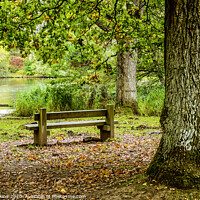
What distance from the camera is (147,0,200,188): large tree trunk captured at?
11.9 ft

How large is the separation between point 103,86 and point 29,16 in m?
7.73

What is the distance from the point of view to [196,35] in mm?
3641

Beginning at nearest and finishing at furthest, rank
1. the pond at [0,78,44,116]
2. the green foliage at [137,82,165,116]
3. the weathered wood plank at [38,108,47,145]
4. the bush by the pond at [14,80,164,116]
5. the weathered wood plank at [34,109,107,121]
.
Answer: the weathered wood plank at [38,108,47,145]
the weathered wood plank at [34,109,107,121]
the green foliage at [137,82,165,116]
the bush by the pond at [14,80,164,116]
the pond at [0,78,44,116]

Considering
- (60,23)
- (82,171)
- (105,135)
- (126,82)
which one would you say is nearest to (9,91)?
(126,82)

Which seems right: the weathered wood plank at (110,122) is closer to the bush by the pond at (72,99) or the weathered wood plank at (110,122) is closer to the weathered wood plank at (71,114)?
the weathered wood plank at (71,114)

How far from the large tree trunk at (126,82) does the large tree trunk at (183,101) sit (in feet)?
29.8

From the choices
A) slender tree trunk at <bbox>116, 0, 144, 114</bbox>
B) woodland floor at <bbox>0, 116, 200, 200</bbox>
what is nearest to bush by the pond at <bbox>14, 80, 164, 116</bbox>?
slender tree trunk at <bbox>116, 0, 144, 114</bbox>

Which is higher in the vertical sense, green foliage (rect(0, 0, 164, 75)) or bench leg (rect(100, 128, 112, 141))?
green foliage (rect(0, 0, 164, 75))

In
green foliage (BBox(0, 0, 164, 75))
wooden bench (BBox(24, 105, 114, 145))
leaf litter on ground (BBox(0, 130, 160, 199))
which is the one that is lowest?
leaf litter on ground (BBox(0, 130, 160, 199))

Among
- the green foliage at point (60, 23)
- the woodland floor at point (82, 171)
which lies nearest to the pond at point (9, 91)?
the green foliage at point (60, 23)

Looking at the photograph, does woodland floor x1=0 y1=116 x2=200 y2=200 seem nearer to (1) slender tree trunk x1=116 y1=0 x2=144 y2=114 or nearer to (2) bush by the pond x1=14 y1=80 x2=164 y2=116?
(1) slender tree trunk x1=116 y1=0 x2=144 y2=114

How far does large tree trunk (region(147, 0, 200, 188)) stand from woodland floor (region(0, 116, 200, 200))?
25cm

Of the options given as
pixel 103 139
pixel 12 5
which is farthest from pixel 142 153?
pixel 12 5

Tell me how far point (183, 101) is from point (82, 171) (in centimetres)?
224
